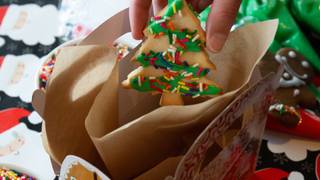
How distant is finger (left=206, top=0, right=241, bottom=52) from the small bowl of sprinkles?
0.96ft

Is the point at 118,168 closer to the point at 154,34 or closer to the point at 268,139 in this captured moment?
the point at 154,34

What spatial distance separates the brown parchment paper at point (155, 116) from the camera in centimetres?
40

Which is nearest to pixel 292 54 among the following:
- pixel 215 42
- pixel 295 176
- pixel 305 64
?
pixel 305 64

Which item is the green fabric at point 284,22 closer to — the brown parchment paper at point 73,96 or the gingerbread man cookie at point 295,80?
the gingerbread man cookie at point 295,80

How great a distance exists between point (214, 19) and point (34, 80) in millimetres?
339

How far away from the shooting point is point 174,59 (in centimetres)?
42

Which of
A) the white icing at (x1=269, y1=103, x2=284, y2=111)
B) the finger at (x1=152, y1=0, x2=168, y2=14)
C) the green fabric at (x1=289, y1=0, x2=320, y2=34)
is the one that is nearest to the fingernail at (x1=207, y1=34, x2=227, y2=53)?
the finger at (x1=152, y1=0, x2=168, y2=14)

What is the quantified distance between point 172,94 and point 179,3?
3.7 inches

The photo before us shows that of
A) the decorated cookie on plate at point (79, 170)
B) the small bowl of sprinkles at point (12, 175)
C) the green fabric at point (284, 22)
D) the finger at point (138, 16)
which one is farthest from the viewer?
the green fabric at point (284, 22)

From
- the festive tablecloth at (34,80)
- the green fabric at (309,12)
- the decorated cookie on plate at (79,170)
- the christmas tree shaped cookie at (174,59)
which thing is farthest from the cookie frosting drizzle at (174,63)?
the green fabric at (309,12)

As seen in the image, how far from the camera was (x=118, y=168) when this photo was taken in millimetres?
433

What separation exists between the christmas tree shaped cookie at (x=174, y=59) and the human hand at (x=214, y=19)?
0.03 ft

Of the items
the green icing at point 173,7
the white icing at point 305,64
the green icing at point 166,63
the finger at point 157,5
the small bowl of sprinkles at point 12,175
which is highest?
the green icing at point 173,7

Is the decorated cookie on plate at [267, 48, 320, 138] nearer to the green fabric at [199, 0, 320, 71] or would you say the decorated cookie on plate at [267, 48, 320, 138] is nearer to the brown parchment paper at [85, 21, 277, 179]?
the green fabric at [199, 0, 320, 71]
